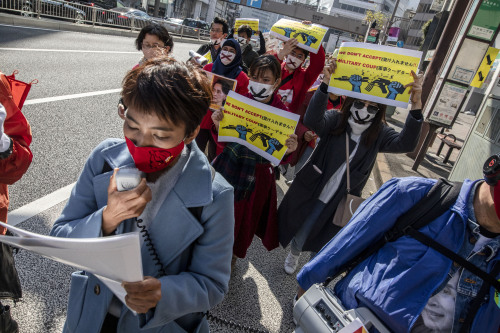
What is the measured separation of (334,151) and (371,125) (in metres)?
0.36

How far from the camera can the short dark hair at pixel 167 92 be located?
44.7 inches

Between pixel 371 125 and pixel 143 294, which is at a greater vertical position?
pixel 371 125

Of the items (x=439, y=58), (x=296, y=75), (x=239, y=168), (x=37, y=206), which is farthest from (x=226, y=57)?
(x=439, y=58)

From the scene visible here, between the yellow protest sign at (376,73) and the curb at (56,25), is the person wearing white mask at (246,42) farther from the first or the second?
the curb at (56,25)

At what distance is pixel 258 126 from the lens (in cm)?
254

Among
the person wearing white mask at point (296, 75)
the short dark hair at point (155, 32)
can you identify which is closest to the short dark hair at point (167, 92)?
the short dark hair at point (155, 32)

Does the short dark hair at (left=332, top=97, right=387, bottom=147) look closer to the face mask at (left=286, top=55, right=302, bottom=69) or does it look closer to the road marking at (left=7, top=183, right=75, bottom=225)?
the face mask at (left=286, top=55, right=302, bottom=69)

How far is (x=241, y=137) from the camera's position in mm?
2604

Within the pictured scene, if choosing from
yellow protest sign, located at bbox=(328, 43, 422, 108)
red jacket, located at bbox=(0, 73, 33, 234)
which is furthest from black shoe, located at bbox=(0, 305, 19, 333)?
yellow protest sign, located at bbox=(328, 43, 422, 108)

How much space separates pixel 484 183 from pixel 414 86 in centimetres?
121

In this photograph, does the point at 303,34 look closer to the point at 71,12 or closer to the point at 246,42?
the point at 246,42

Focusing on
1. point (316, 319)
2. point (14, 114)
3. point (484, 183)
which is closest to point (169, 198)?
point (316, 319)

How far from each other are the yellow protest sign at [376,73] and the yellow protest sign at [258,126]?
0.51m

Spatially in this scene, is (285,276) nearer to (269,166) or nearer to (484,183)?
(269,166)
